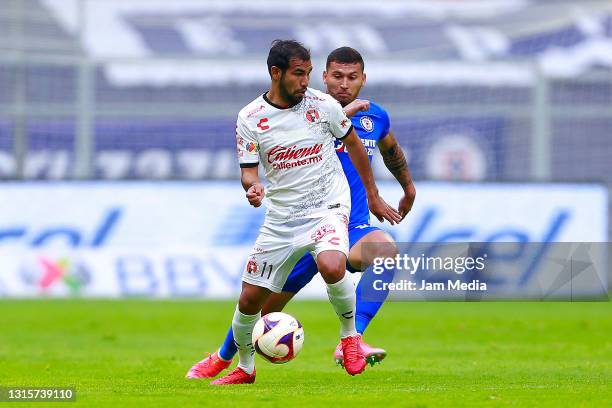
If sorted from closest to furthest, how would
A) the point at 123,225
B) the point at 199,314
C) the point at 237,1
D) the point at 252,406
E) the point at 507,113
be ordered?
the point at 252,406, the point at 199,314, the point at 123,225, the point at 507,113, the point at 237,1

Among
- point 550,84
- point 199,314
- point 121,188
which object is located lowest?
point 199,314

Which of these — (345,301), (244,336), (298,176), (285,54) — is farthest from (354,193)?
(285,54)

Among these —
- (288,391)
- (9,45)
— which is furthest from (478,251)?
(9,45)

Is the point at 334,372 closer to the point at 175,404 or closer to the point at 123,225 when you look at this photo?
the point at 175,404

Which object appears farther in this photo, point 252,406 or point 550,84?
point 550,84

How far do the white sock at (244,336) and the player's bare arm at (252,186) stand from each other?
38.1 inches

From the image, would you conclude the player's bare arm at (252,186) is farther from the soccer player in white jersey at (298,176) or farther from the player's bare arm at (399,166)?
the player's bare arm at (399,166)

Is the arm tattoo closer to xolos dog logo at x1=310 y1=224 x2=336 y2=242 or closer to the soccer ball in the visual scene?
xolos dog logo at x1=310 y1=224 x2=336 y2=242

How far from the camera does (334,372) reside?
34.1 feet

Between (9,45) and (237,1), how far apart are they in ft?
25.6

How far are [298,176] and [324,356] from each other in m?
4.03

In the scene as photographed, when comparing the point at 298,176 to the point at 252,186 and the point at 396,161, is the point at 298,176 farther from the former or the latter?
the point at 396,161

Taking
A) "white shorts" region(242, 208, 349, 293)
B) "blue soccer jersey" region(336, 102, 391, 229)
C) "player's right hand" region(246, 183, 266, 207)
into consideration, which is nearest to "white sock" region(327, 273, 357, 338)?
"white shorts" region(242, 208, 349, 293)

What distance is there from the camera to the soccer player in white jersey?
340 inches
